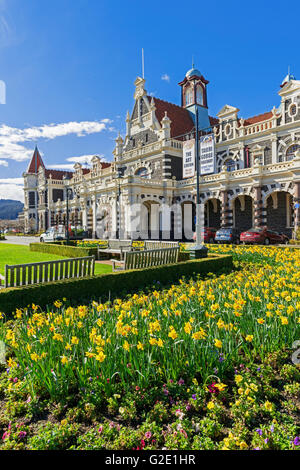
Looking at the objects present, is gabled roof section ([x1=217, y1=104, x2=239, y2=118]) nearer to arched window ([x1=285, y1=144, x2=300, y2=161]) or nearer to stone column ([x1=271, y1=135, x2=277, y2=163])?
stone column ([x1=271, y1=135, x2=277, y2=163])

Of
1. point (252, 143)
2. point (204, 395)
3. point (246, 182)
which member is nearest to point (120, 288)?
point (204, 395)

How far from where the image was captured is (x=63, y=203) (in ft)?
164

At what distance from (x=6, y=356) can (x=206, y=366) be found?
8.59 feet

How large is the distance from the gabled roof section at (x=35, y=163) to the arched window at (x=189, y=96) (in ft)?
138

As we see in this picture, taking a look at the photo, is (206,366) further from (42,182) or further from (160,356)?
(42,182)

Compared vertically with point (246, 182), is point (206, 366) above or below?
below

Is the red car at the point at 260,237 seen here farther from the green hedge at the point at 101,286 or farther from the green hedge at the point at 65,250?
the green hedge at the point at 65,250

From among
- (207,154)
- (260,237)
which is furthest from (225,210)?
(207,154)

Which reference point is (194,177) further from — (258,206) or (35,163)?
(35,163)

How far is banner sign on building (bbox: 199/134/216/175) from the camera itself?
474 inches

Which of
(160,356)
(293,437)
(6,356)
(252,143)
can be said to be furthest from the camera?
(252,143)

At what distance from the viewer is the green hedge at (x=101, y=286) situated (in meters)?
5.90

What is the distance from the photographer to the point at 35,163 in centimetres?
6775

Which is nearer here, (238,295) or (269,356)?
(269,356)
